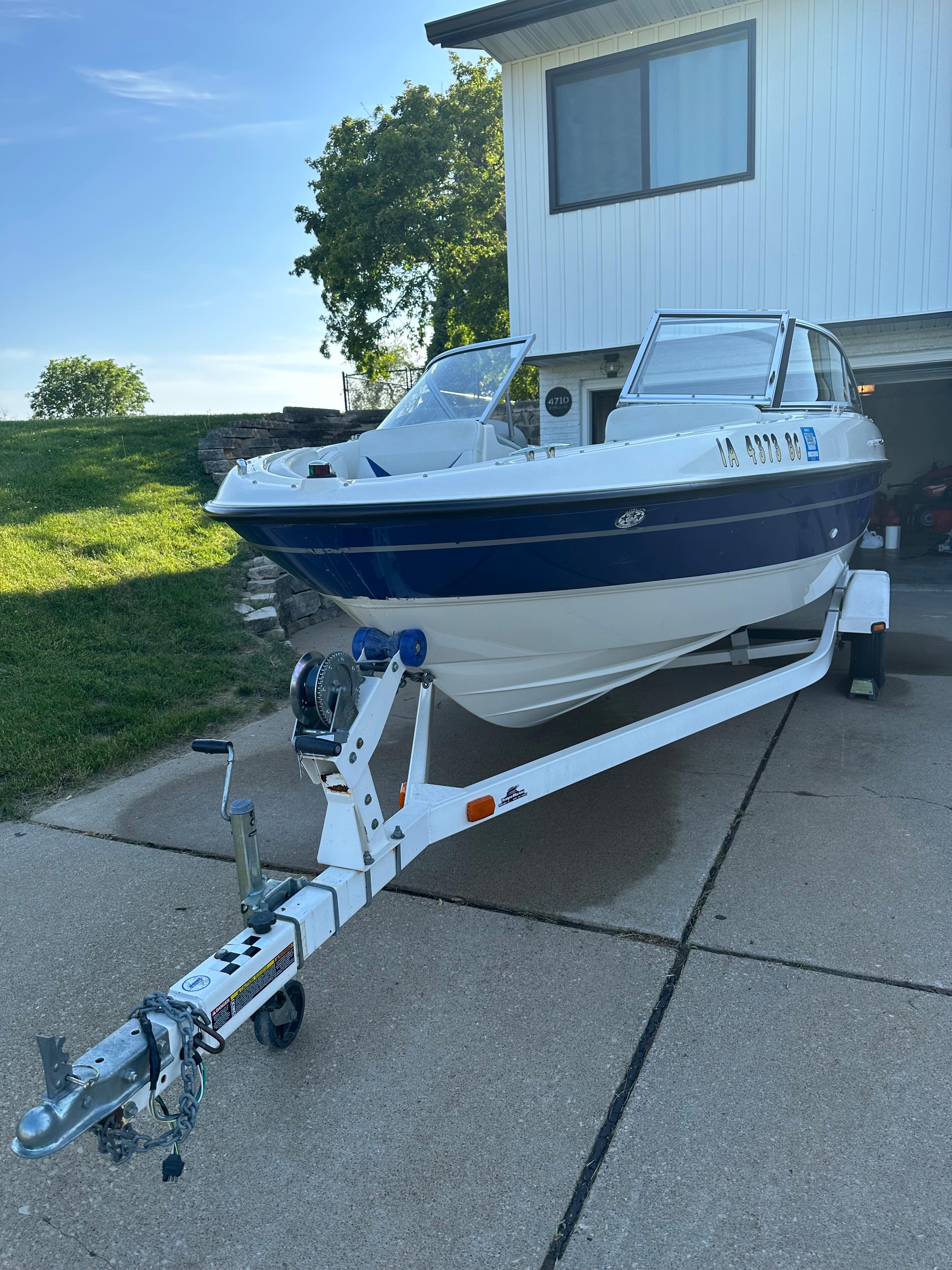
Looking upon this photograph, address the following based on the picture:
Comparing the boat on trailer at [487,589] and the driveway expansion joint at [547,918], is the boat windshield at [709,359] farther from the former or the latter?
the driveway expansion joint at [547,918]

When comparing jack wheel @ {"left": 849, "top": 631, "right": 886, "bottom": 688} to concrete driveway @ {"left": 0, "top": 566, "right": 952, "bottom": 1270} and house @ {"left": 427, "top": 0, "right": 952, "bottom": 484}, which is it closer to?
concrete driveway @ {"left": 0, "top": 566, "right": 952, "bottom": 1270}

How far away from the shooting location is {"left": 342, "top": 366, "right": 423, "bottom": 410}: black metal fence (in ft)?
55.3

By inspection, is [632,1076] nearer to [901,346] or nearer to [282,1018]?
[282,1018]

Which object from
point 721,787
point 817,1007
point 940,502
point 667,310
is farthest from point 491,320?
point 817,1007

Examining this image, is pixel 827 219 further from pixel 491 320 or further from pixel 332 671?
pixel 491 320

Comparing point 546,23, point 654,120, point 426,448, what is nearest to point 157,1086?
point 426,448

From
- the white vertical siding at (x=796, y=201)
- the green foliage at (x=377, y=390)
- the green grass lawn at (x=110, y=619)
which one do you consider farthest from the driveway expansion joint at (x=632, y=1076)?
the green foliage at (x=377, y=390)

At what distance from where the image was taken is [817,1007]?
2299mm

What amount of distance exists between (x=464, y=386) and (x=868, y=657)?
267 cm

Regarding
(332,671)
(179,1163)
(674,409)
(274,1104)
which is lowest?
(274,1104)

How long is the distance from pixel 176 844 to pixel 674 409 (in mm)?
2902

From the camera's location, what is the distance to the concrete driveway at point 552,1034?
1.72 meters

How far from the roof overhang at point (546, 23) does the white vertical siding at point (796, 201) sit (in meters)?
0.12

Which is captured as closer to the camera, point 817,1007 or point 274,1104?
point 274,1104
